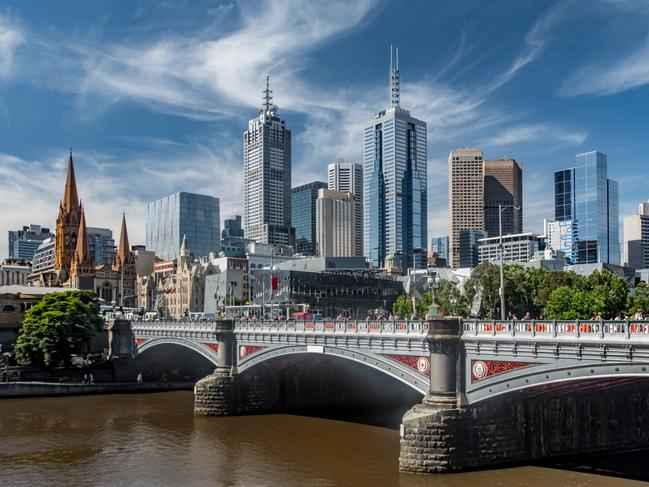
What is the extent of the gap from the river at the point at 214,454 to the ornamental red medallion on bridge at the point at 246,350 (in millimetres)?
5737

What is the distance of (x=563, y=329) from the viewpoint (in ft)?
125

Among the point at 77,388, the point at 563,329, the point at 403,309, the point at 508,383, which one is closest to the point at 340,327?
the point at 508,383

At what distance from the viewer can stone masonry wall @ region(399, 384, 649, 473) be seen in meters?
43.0

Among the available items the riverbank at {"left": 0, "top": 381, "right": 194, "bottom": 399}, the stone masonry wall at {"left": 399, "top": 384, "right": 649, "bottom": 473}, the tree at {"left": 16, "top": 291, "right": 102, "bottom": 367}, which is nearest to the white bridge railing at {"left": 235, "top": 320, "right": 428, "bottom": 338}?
the stone masonry wall at {"left": 399, "top": 384, "right": 649, "bottom": 473}

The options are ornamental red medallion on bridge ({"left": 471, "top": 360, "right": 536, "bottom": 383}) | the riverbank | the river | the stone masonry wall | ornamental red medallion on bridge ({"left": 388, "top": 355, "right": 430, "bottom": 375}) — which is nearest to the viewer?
ornamental red medallion on bridge ({"left": 471, "top": 360, "right": 536, "bottom": 383})

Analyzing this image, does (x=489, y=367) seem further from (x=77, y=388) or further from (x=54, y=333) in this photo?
(x=54, y=333)

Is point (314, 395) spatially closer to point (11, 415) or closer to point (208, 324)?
point (208, 324)

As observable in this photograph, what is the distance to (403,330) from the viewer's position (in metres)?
49.7

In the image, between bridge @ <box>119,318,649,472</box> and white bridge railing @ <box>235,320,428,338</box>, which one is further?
white bridge railing @ <box>235,320,428,338</box>

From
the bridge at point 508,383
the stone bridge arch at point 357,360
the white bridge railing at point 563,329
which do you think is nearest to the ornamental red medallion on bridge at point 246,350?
the stone bridge arch at point 357,360

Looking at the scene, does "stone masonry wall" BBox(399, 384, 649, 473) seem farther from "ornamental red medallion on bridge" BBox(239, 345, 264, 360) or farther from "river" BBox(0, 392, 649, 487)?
"ornamental red medallion on bridge" BBox(239, 345, 264, 360)

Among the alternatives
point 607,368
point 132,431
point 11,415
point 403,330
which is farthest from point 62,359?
point 607,368

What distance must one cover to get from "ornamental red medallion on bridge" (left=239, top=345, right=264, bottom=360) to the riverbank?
1077 inches

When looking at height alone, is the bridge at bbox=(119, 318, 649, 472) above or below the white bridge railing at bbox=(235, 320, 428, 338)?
below
